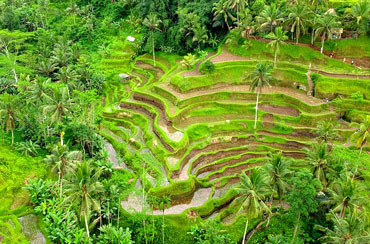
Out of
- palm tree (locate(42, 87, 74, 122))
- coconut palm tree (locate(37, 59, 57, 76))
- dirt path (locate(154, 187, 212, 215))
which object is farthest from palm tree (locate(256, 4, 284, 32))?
coconut palm tree (locate(37, 59, 57, 76))

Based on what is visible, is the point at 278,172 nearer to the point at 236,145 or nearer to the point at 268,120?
the point at 236,145

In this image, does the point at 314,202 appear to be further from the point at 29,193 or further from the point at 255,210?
the point at 29,193

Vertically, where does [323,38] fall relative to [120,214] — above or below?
above

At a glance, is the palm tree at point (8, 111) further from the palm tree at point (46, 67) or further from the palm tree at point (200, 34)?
the palm tree at point (200, 34)

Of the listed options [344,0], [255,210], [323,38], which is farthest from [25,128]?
[344,0]

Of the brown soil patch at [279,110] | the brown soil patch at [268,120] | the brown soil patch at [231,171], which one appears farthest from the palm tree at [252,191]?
the brown soil patch at [279,110]

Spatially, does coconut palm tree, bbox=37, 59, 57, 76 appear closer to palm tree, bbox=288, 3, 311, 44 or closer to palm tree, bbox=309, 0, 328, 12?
palm tree, bbox=288, 3, 311, 44
